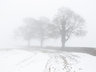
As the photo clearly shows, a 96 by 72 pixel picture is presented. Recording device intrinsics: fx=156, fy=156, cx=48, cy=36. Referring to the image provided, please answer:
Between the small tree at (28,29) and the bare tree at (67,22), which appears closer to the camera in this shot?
the bare tree at (67,22)

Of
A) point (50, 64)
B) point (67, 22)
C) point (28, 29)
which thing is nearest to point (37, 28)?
point (28, 29)

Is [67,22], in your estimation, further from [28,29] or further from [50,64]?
[50,64]

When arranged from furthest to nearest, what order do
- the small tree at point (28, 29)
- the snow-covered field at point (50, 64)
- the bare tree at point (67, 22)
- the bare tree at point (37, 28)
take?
the small tree at point (28, 29), the bare tree at point (37, 28), the bare tree at point (67, 22), the snow-covered field at point (50, 64)

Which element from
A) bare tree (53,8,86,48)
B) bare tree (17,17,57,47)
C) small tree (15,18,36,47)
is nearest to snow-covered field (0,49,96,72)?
bare tree (53,8,86,48)

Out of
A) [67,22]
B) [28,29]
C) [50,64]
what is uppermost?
[67,22]

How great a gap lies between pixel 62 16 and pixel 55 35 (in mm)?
5854

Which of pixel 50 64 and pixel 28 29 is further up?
pixel 28 29

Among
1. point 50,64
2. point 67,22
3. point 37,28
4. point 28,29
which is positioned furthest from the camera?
point 28,29

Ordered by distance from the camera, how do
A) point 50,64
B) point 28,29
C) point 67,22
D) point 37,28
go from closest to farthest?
point 50,64, point 67,22, point 37,28, point 28,29

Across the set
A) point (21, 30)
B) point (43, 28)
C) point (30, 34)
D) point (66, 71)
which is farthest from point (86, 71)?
point (21, 30)

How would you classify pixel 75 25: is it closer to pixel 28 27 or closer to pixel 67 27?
pixel 67 27

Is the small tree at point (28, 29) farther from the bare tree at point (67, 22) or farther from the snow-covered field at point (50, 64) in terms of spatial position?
the snow-covered field at point (50, 64)

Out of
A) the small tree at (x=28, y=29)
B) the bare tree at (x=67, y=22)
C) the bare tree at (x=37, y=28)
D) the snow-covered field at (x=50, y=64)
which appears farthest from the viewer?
the small tree at (x=28, y=29)

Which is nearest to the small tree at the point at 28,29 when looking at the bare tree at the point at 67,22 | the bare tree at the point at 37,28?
the bare tree at the point at 37,28
